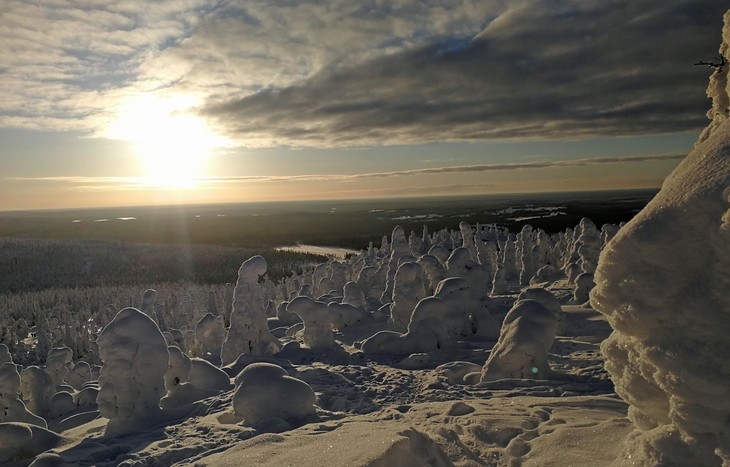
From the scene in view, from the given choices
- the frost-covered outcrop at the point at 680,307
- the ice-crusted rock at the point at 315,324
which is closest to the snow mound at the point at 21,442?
the ice-crusted rock at the point at 315,324

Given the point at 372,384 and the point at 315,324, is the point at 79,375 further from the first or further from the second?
the point at 372,384

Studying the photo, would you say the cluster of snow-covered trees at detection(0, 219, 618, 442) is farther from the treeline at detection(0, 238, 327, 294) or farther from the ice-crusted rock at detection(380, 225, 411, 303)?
the treeline at detection(0, 238, 327, 294)

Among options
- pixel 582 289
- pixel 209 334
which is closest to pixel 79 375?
pixel 209 334

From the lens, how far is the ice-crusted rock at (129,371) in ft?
36.3

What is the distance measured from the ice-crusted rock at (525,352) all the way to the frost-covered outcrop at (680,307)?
6.87 metres

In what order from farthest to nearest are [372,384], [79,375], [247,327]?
A: [79,375] → [247,327] → [372,384]

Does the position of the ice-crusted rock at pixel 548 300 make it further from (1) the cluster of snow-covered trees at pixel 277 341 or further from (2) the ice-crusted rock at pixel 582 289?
(2) the ice-crusted rock at pixel 582 289

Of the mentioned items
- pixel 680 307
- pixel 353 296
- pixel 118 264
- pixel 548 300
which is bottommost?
pixel 118 264

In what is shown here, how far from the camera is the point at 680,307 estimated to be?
453 centimetres

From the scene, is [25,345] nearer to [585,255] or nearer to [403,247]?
[403,247]

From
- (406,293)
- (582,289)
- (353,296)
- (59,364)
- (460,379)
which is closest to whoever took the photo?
(460,379)

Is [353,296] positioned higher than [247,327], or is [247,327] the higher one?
[247,327]

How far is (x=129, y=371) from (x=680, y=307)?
38.1 ft

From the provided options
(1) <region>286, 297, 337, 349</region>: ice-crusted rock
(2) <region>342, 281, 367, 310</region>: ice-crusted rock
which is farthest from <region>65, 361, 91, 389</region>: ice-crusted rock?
(2) <region>342, 281, 367, 310</region>: ice-crusted rock
